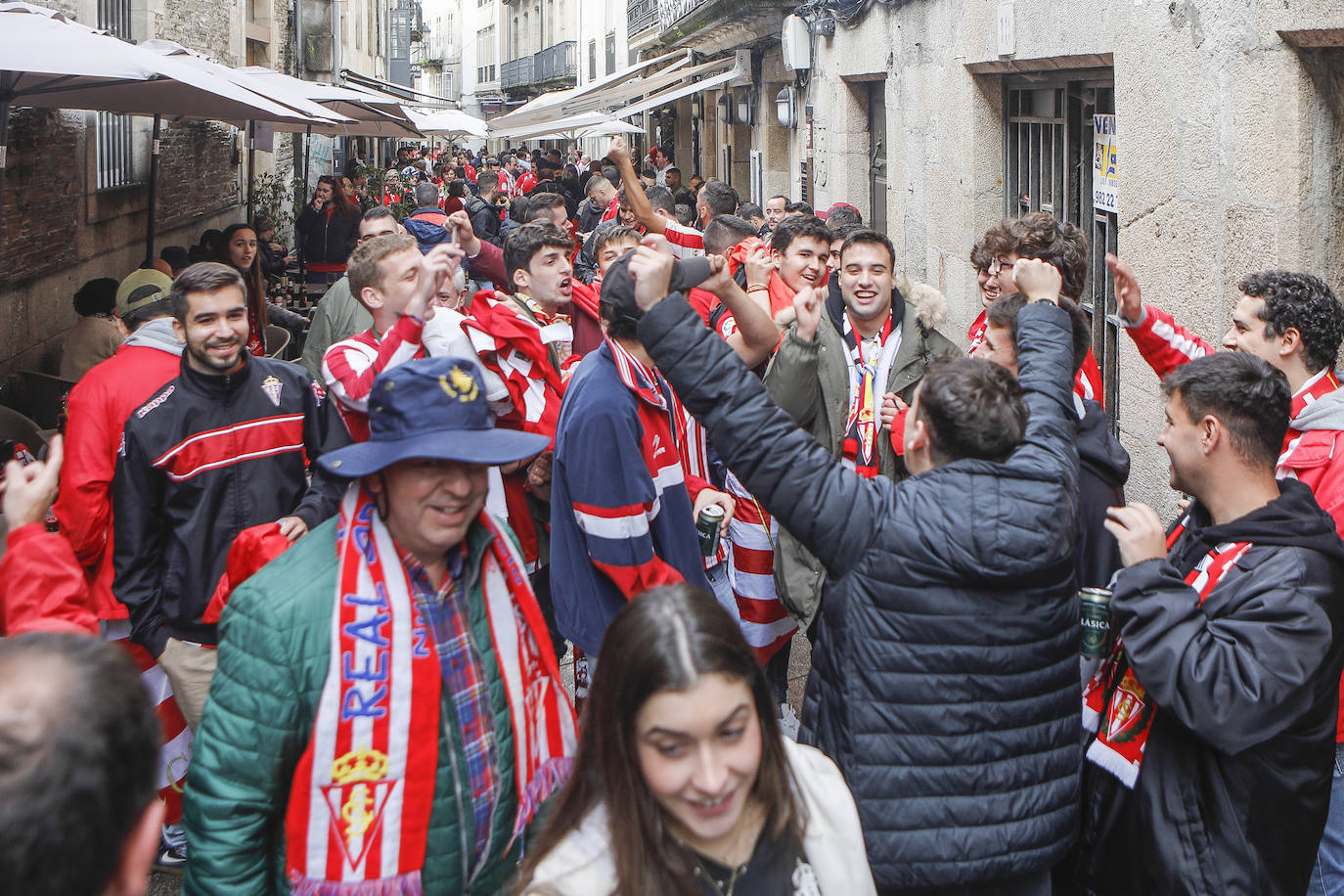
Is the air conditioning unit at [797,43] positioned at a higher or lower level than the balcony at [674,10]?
lower

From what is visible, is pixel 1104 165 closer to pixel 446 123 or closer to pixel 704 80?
pixel 446 123

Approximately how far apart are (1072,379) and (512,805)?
155 centimetres

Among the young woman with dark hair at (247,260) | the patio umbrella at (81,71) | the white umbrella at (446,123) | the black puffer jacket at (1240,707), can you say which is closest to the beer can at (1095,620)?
the black puffer jacket at (1240,707)

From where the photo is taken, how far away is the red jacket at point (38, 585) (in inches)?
95.1

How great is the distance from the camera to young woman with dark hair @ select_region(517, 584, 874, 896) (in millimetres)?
1752

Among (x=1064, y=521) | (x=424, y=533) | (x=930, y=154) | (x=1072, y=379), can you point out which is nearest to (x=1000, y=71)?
(x=930, y=154)

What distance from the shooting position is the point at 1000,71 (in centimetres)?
841

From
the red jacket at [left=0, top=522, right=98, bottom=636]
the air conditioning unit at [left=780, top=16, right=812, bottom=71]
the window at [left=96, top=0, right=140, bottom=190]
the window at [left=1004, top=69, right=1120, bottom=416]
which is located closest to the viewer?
the red jacket at [left=0, top=522, right=98, bottom=636]

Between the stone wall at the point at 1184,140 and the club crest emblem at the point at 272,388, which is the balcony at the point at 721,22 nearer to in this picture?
the stone wall at the point at 1184,140

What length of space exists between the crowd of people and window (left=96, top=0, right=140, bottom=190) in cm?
896

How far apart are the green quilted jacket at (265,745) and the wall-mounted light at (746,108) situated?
1764 cm

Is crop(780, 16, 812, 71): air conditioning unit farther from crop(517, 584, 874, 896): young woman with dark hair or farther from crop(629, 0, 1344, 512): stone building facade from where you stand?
crop(517, 584, 874, 896): young woman with dark hair

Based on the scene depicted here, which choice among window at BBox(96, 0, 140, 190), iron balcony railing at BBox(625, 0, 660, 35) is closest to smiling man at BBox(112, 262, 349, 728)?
window at BBox(96, 0, 140, 190)

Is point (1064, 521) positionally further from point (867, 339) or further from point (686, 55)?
point (686, 55)
